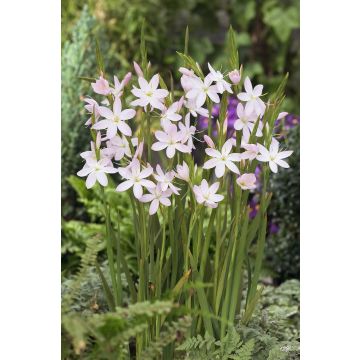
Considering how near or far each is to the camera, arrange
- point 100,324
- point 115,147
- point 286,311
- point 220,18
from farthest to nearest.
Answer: point 220,18 < point 286,311 < point 115,147 < point 100,324

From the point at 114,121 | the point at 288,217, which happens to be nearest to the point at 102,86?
the point at 114,121

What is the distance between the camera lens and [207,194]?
5.87 feet

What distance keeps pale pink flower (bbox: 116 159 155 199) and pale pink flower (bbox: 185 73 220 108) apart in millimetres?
215

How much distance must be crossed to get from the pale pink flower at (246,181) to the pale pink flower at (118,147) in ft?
0.97

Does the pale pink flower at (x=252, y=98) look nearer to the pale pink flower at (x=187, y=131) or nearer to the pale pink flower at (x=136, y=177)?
the pale pink flower at (x=187, y=131)

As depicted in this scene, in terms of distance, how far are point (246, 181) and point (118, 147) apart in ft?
1.12

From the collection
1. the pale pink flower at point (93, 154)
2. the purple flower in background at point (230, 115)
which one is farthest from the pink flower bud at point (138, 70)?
the purple flower in background at point (230, 115)

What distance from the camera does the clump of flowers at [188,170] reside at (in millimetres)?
1786

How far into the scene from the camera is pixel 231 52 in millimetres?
1835

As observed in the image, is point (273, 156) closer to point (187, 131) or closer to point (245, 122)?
point (245, 122)

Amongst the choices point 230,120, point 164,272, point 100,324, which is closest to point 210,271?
point 164,272
